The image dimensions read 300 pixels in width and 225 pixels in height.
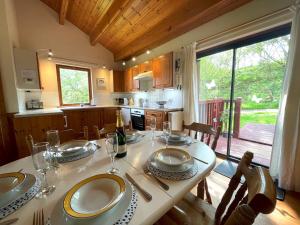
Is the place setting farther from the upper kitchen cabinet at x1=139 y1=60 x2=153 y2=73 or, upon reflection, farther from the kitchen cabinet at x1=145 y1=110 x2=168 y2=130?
the upper kitchen cabinet at x1=139 y1=60 x2=153 y2=73

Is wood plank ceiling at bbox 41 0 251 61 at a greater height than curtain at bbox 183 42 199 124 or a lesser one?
greater

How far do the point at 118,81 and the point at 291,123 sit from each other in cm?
406

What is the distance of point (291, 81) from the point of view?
159 centimetres

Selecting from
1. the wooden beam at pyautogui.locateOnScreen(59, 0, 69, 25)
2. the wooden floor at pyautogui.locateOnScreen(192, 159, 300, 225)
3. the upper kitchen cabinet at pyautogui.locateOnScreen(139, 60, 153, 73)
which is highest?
the wooden beam at pyautogui.locateOnScreen(59, 0, 69, 25)

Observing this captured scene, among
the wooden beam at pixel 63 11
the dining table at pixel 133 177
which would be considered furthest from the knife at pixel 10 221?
the wooden beam at pixel 63 11

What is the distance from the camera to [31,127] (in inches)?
93.8

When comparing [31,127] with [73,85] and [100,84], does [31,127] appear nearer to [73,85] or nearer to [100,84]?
[73,85]

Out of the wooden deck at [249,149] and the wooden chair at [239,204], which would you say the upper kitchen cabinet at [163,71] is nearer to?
the wooden deck at [249,149]

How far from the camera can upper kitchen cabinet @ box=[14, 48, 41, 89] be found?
2.58 metres

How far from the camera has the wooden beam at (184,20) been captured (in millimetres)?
2027

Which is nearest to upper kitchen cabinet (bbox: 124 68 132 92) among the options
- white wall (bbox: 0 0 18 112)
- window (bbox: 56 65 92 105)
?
window (bbox: 56 65 92 105)

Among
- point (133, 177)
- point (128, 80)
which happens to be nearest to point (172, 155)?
point (133, 177)

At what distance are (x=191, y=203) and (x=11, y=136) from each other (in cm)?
293

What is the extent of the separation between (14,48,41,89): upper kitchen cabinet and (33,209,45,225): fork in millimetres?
3036
